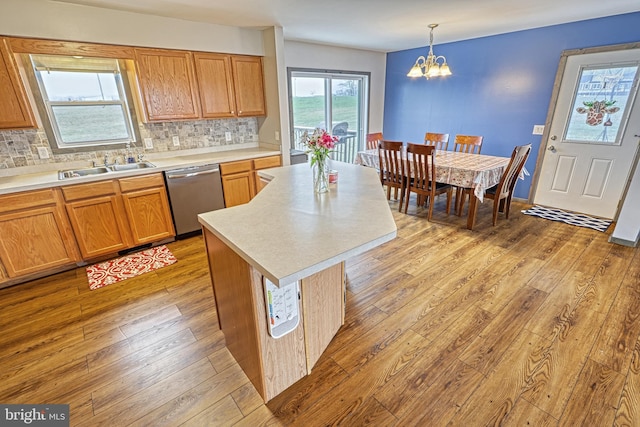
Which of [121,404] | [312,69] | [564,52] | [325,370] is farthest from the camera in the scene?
[312,69]

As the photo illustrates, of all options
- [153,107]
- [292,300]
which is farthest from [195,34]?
[292,300]

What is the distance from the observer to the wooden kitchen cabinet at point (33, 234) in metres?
2.37

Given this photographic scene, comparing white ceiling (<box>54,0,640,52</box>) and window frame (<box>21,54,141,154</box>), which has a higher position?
white ceiling (<box>54,0,640,52</box>)

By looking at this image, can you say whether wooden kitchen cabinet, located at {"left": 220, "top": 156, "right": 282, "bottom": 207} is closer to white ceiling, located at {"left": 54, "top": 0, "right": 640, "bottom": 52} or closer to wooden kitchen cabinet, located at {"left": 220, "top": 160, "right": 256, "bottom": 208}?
wooden kitchen cabinet, located at {"left": 220, "top": 160, "right": 256, "bottom": 208}

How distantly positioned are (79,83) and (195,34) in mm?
1281

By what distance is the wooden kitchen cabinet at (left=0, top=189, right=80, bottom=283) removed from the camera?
2.37 meters

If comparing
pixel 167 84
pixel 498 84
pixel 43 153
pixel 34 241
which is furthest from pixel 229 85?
pixel 498 84

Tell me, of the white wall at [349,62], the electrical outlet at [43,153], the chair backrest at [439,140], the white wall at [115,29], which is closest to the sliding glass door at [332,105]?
the white wall at [349,62]

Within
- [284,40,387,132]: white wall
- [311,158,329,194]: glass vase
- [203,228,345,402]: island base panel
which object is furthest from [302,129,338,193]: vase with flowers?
[284,40,387,132]: white wall

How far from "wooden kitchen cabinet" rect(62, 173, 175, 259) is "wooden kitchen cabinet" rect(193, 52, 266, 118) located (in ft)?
3.77

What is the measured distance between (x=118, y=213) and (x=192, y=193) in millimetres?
716

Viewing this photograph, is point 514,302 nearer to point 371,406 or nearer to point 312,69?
point 371,406

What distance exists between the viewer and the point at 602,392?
1.54 metres

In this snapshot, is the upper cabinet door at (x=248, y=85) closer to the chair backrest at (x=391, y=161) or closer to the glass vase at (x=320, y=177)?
the chair backrest at (x=391, y=161)
